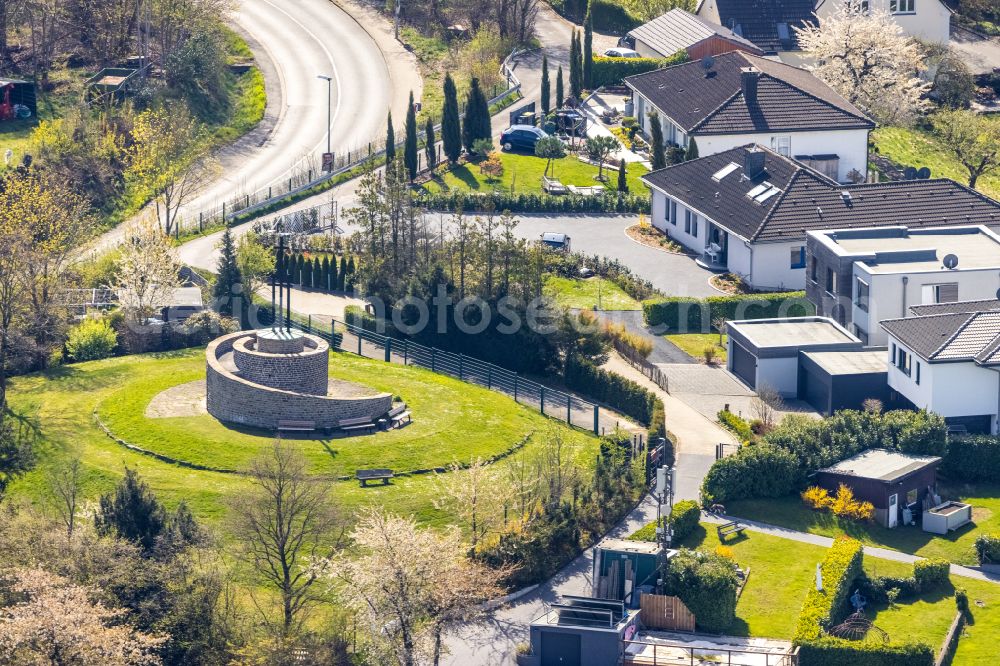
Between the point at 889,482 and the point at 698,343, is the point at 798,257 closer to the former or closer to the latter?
the point at 698,343

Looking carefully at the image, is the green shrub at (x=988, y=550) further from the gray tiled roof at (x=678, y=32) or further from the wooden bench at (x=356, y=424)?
the gray tiled roof at (x=678, y=32)

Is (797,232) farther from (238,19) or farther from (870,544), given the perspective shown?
(238,19)

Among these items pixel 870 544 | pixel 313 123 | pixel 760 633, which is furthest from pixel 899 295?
pixel 313 123

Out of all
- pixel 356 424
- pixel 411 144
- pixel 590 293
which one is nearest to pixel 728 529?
pixel 356 424

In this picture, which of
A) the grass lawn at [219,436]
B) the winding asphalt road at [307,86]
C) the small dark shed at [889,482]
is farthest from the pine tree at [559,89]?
the small dark shed at [889,482]

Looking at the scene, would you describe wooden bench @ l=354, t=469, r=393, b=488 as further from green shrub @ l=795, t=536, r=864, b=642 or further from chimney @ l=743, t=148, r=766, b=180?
chimney @ l=743, t=148, r=766, b=180

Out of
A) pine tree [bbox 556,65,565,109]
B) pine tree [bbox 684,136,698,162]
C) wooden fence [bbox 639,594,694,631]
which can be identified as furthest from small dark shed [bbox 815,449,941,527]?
pine tree [bbox 556,65,565,109]
